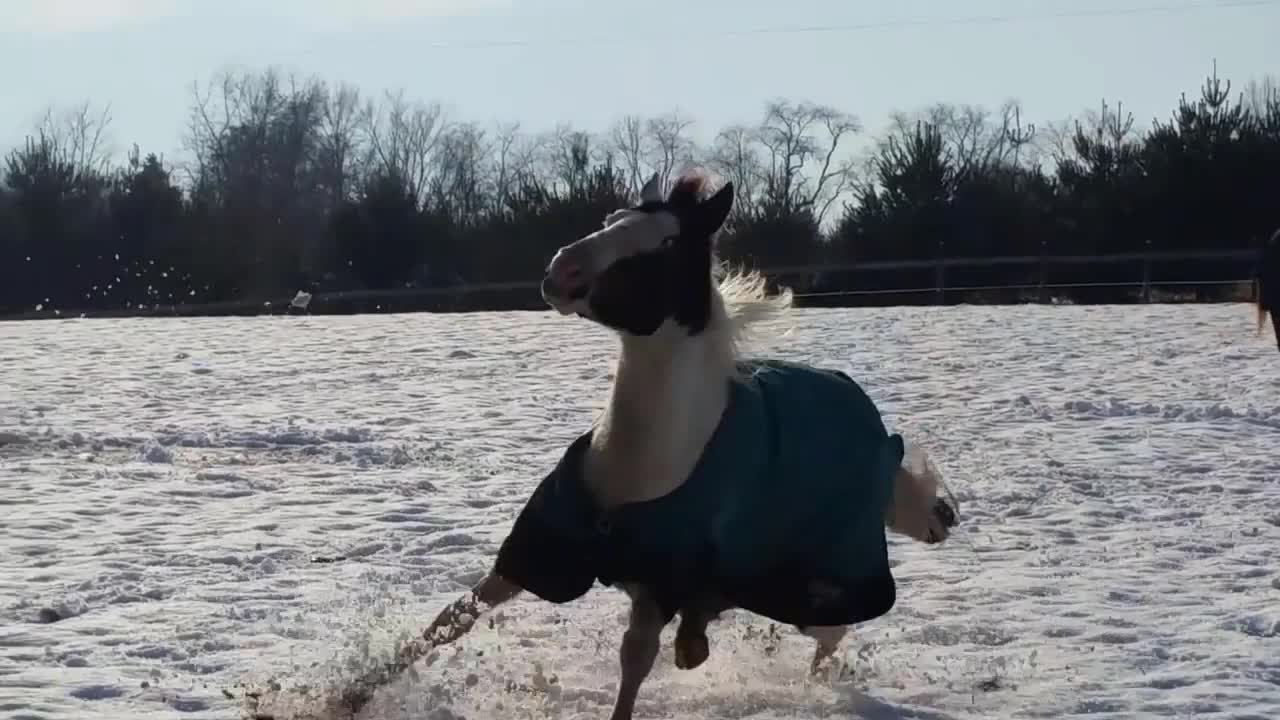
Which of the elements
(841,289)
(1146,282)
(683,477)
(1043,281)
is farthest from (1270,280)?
(841,289)

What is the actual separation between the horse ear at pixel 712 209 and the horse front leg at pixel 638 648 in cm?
92

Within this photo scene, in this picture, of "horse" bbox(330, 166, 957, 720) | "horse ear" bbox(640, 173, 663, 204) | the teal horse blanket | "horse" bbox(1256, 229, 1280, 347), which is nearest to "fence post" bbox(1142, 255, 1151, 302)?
"horse" bbox(1256, 229, 1280, 347)

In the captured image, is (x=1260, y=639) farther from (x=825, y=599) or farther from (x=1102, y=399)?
(x=1102, y=399)

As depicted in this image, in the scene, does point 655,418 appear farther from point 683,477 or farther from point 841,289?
point 841,289

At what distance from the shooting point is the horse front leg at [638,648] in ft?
12.6

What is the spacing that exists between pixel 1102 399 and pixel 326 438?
5682 mm

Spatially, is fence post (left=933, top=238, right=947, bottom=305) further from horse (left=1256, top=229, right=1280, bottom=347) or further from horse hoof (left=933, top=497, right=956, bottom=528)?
horse hoof (left=933, top=497, right=956, bottom=528)

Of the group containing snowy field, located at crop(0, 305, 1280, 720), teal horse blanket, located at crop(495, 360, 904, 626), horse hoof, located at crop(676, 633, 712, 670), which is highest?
teal horse blanket, located at crop(495, 360, 904, 626)

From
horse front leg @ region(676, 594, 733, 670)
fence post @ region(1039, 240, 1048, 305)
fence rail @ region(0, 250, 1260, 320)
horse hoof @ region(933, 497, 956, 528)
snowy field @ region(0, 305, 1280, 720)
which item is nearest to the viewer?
horse front leg @ region(676, 594, 733, 670)

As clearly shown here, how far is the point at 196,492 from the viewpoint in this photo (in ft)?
25.3

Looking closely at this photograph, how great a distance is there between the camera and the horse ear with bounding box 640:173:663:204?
155 inches

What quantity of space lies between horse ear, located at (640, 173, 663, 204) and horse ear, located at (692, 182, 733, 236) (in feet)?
0.38

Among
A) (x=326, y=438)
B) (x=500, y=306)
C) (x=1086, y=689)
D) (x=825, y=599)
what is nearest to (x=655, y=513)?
(x=825, y=599)

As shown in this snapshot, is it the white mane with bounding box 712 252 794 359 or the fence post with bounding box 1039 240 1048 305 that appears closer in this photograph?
the white mane with bounding box 712 252 794 359
